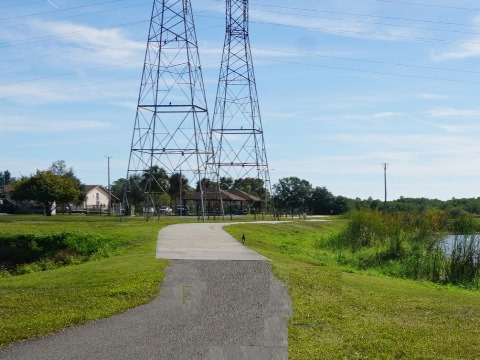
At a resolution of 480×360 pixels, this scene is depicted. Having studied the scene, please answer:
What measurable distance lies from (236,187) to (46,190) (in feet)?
99.0

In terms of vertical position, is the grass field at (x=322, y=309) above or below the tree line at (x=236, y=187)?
below

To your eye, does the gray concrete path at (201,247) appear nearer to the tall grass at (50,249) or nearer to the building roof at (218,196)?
the tall grass at (50,249)

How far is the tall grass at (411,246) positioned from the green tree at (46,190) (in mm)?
39697

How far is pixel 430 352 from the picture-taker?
950 centimetres

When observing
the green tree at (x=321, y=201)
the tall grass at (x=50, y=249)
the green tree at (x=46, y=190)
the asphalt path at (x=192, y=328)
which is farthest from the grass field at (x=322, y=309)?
the green tree at (x=321, y=201)

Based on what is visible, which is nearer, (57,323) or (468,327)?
(57,323)

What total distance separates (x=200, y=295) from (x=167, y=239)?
13740 mm

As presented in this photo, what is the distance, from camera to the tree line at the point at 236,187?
6846 cm

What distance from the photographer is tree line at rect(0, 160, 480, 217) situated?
6846 cm

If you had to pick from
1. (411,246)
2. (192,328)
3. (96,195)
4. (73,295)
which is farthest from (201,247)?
(96,195)

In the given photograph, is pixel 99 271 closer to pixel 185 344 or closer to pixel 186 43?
pixel 185 344

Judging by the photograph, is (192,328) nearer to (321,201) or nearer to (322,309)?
(322,309)

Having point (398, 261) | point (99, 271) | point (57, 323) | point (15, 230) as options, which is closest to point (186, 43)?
point (15, 230)

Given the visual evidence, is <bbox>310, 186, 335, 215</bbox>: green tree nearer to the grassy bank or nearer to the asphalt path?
the grassy bank
